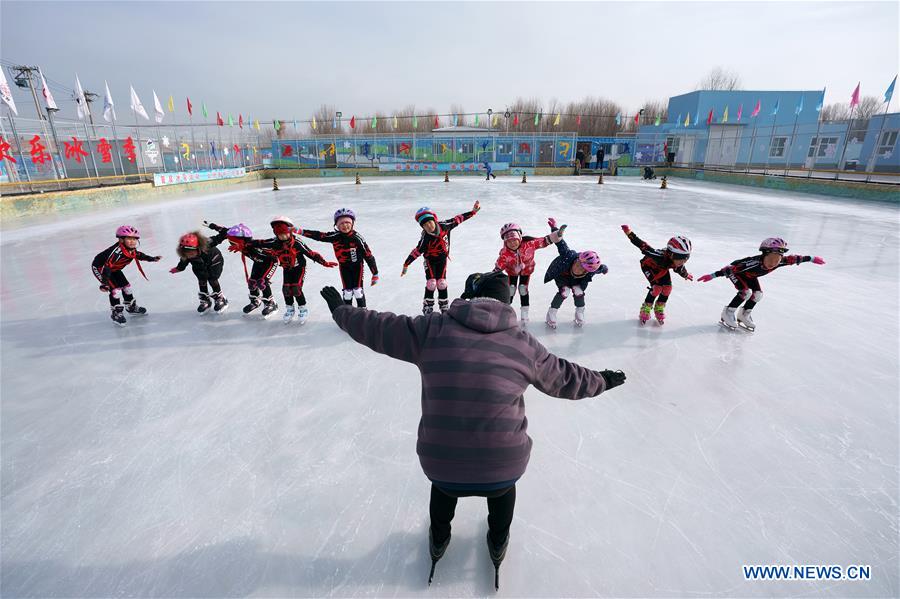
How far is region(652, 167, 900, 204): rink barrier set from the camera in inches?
574

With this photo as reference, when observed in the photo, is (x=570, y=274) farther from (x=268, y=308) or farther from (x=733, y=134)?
(x=733, y=134)

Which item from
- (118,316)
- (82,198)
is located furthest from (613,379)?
(82,198)

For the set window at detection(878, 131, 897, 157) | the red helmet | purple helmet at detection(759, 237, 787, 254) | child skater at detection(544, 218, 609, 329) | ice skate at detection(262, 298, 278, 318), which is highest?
window at detection(878, 131, 897, 157)

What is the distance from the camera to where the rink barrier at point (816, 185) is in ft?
47.8

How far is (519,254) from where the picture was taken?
14.9 ft

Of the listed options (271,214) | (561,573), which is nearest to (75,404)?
(561,573)

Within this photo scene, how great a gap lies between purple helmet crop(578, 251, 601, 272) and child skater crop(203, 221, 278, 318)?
359 centimetres

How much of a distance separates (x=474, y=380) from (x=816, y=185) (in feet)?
74.4

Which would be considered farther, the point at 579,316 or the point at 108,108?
the point at 108,108

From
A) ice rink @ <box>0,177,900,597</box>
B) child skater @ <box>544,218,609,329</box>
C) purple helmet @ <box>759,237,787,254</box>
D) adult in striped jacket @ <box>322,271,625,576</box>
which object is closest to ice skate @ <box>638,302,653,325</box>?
ice rink @ <box>0,177,900,597</box>

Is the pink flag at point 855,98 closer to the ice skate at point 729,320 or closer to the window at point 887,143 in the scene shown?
the window at point 887,143

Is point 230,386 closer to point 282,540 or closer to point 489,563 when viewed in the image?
point 282,540

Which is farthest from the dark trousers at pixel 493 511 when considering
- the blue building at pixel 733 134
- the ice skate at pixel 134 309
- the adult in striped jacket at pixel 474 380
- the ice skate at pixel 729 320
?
the blue building at pixel 733 134

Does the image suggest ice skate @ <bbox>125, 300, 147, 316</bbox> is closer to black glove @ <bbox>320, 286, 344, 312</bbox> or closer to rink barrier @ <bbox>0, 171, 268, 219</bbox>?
black glove @ <bbox>320, 286, 344, 312</bbox>
